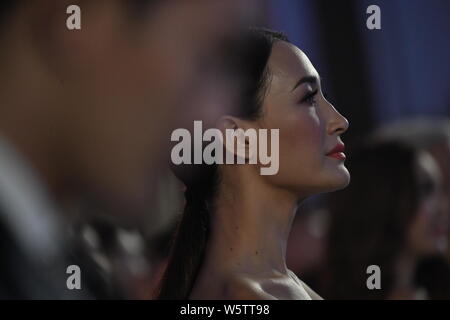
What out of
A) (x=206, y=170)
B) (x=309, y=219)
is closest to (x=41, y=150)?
(x=206, y=170)

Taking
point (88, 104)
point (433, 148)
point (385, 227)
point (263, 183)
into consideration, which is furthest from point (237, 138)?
point (433, 148)

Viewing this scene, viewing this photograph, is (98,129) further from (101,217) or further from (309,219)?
(309,219)

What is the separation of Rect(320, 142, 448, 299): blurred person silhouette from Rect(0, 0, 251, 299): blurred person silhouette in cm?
86

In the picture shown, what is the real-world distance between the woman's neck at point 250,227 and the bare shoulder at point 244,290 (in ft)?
0.18

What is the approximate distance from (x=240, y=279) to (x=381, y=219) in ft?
5.18

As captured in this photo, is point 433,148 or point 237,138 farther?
point 433,148

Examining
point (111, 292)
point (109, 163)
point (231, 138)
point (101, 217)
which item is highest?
point (231, 138)

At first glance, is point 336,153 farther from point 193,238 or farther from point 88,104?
point 88,104

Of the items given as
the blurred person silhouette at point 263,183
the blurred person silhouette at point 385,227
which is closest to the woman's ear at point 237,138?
the blurred person silhouette at point 263,183

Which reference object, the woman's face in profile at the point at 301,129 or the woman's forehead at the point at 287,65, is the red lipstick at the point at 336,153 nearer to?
the woman's face in profile at the point at 301,129

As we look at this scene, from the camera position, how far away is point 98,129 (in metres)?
3.70

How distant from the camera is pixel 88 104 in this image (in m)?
3.60

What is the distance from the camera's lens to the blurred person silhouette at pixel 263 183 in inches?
101

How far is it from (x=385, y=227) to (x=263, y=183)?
4.89ft
